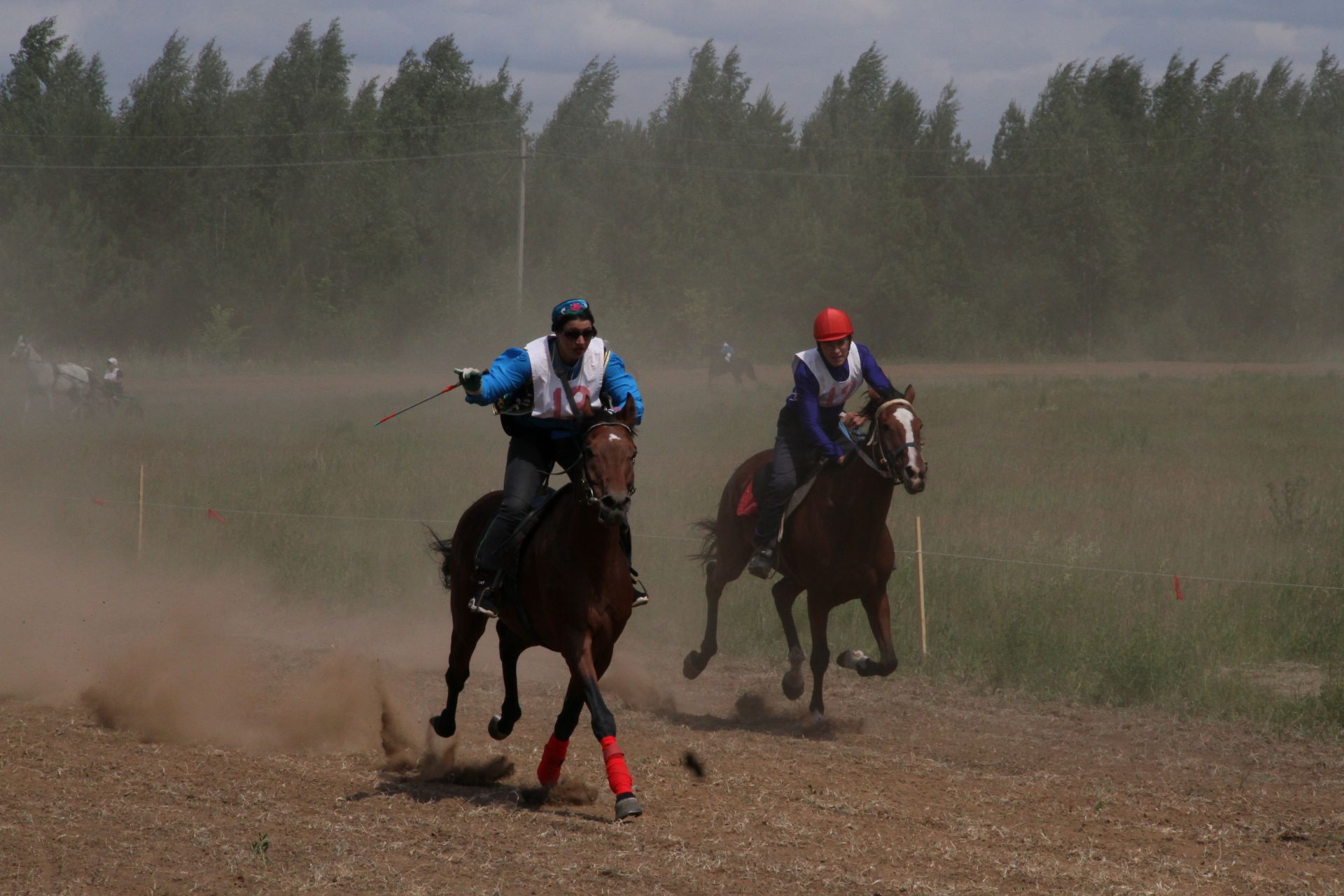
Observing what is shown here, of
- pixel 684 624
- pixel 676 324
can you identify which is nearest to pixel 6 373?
pixel 676 324

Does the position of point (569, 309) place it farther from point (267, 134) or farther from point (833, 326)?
point (267, 134)

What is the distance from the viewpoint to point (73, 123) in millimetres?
64750

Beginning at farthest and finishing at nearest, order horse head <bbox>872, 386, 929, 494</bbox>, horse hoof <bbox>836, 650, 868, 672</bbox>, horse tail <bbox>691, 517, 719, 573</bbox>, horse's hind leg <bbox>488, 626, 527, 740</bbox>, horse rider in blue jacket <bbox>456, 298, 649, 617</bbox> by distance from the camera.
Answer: horse tail <bbox>691, 517, 719, 573</bbox>, horse hoof <bbox>836, 650, 868, 672</bbox>, horse head <bbox>872, 386, 929, 494</bbox>, horse's hind leg <bbox>488, 626, 527, 740</bbox>, horse rider in blue jacket <bbox>456, 298, 649, 617</bbox>

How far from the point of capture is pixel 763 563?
34.7 feet

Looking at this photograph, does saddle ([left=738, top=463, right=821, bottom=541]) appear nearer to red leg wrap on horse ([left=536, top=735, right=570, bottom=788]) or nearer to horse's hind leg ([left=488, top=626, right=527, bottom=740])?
horse's hind leg ([left=488, top=626, right=527, bottom=740])

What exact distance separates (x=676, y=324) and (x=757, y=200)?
36.4 feet

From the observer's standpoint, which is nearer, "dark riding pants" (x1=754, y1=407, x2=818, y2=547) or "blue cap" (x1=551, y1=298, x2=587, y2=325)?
"blue cap" (x1=551, y1=298, x2=587, y2=325)

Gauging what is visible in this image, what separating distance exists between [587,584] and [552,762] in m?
1.12

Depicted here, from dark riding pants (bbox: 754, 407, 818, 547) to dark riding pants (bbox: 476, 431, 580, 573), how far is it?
2947mm

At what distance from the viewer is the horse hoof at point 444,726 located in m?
8.30

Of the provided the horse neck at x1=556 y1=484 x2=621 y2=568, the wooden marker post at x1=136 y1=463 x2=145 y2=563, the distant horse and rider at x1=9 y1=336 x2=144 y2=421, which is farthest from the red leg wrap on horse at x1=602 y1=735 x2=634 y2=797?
the distant horse and rider at x1=9 y1=336 x2=144 y2=421

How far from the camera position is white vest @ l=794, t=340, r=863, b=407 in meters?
10.3

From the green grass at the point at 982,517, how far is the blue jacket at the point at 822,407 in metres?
2.80

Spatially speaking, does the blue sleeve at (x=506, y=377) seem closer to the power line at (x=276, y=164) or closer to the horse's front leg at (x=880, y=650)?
the horse's front leg at (x=880, y=650)
